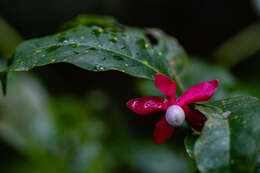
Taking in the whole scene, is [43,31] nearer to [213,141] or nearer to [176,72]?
A: [176,72]

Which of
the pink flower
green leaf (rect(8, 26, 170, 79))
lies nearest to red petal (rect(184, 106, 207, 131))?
the pink flower

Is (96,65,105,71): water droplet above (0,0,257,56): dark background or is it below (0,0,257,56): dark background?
above

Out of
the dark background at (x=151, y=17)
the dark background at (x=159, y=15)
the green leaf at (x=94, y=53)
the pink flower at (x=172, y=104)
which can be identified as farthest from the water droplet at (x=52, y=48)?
the dark background at (x=159, y=15)

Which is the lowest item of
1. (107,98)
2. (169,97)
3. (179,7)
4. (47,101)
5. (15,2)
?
(107,98)

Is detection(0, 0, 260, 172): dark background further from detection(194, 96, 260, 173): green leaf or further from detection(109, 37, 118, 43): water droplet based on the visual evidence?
detection(194, 96, 260, 173): green leaf

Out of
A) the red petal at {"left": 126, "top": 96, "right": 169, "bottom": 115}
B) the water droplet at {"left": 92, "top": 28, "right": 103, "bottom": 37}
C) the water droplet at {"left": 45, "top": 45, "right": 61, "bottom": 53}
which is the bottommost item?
the red petal at {"left": 126, "top": 96, "right": 169, "bottom": 115}

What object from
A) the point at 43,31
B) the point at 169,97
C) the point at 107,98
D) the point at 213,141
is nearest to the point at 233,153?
the point at 213,141

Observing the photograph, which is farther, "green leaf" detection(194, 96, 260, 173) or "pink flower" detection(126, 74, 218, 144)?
"pink flower" detection(126, 74, 218, 144)

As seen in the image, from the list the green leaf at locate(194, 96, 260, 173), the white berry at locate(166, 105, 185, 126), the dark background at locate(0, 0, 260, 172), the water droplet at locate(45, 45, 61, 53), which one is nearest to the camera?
the green leaf at locate(194, 96, 260, 173)

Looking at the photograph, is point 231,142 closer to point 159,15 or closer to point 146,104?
point 146,104
